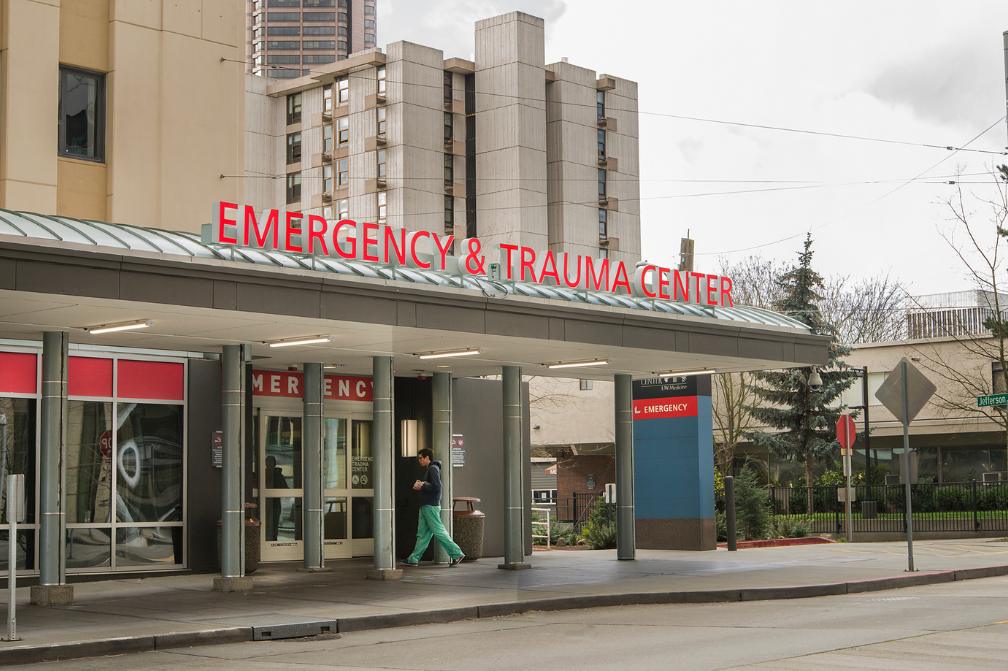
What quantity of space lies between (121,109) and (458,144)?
59979mm

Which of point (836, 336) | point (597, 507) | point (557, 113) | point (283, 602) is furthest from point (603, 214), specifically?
point (283, 602)

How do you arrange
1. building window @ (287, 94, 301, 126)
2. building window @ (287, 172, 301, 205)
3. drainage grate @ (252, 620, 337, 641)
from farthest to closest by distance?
building window @ (287, 94, 301, 126) → building window @ (287, 172, 301, 205) → drainage grate @ (252, 620, 337, 641)

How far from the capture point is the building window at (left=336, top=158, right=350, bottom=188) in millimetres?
82938

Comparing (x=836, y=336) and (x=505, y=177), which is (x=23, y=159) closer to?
(x=836, y=336)

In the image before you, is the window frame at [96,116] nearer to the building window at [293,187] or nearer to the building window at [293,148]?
the building window at [293,187]

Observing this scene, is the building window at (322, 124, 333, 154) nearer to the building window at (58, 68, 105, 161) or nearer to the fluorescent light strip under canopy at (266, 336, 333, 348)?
the building window at (58, 68, 105, 161)

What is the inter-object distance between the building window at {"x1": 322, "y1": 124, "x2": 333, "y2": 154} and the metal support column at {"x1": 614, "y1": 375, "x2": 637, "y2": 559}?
208 ft

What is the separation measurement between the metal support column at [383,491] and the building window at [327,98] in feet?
222

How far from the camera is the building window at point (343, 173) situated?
272 feet

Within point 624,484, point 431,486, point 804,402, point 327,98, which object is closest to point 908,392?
point 624,484

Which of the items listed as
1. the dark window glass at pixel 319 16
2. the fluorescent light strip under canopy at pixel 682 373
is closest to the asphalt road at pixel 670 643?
the fluorescent light strip under canopy at pixel 682 373

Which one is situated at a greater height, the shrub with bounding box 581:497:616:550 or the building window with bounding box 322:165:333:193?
the building window with bounding box 322:165:333:193

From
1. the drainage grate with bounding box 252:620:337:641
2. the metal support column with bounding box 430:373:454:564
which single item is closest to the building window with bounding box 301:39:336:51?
the metal support column with bounding box 430:373:454:564

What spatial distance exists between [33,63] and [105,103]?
5.45 ft
